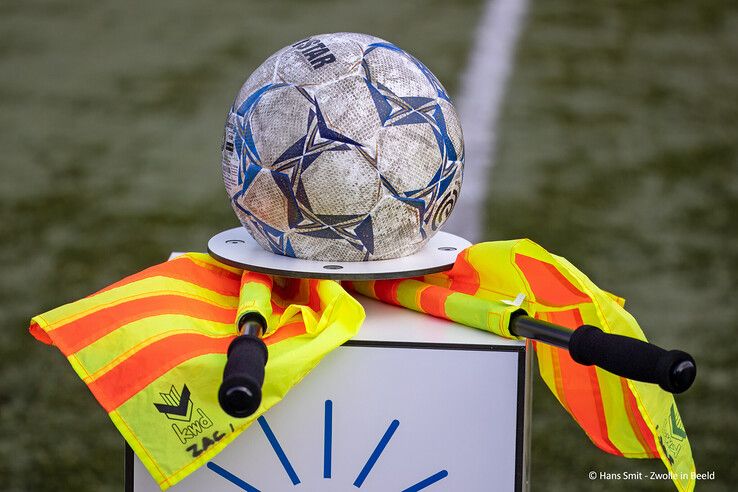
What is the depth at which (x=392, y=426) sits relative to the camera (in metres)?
1.74

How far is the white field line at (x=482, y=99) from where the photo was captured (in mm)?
4039

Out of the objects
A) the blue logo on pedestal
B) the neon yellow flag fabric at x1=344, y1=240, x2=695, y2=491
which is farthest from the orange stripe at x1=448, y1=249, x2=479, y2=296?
the blue logo on pedestal

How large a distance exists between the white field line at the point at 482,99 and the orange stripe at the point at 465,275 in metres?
1.85

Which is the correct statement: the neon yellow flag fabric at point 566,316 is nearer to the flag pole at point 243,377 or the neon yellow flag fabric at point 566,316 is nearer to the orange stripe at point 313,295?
the orange stripe at point 313,295

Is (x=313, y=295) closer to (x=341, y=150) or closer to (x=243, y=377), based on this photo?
(x=341, y=150)

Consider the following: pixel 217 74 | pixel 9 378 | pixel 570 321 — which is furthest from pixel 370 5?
pixel 570 321

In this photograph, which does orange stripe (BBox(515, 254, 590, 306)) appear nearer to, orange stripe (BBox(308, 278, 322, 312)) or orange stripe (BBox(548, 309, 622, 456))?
orange stripe (BBox(548, 309, 622, 456))

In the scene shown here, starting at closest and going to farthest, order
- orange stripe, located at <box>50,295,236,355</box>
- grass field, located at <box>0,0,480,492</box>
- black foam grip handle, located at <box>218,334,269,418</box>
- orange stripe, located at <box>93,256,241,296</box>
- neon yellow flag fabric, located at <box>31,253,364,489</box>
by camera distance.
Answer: black foam grip handle, located at <box>218,334,269,418</box>
neon yellow flag fabric, located at <box>31,253,364,489</box>
orange stripe, located at <box>50,295,236,355</box>
orange stripe, located at <box>93,256,241,296</box>
grass field, located at <box>0,0,480,492</box>

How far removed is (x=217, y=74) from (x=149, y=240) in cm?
172

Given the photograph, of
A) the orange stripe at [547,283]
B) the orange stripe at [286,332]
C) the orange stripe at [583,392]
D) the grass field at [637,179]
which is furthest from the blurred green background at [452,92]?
the orange stripe at [286,332]

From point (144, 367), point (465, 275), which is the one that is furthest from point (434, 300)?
point (144, 367)

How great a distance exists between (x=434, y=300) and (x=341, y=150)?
29 centimetres

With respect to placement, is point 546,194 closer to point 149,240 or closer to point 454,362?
point 149,240

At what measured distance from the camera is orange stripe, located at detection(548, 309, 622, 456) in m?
1.78
